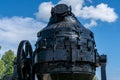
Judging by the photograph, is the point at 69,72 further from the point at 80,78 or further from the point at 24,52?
the point at 24,52

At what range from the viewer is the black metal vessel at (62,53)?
8.85 m

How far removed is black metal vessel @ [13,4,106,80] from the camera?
29.0ft

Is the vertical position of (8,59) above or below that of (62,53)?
above

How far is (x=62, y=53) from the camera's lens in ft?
A: 29.1

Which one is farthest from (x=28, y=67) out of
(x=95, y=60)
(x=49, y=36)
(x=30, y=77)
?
(x=95, y=60)

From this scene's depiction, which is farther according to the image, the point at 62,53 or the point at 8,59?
the point at 8,59

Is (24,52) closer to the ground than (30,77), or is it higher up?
higher up

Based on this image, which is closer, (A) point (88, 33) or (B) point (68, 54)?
(B) point (68, 54)

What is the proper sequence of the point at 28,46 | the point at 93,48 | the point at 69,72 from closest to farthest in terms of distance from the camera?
the point at 69,72, the point at 93,48, the point at 28,46

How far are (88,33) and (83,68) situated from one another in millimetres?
1125

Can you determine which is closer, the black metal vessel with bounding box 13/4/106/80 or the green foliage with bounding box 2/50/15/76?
the black metal vessel with bounding box 13/4/106/80

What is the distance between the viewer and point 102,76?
935cm

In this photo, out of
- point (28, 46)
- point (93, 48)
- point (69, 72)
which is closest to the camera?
point (69, 72)

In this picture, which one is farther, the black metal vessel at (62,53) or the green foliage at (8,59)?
the green foliage at (8,59)
